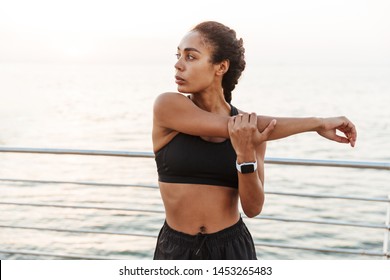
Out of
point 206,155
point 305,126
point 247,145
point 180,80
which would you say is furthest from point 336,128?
point 180,80

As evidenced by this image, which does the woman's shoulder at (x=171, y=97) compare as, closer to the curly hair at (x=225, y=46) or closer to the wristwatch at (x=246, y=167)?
the curly hair at (x=225, y=46)

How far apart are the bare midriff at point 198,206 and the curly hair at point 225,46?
470 mm

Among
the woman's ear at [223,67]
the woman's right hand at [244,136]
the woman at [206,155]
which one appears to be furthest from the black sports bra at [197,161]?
the woman's ear at [223,67]

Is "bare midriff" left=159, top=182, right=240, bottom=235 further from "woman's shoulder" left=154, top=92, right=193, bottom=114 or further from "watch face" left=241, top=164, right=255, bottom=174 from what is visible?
"woman's shoulder" left=154, top=92, right=193, bottom=114

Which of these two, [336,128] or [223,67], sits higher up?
[223,67]

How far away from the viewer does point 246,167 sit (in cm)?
187

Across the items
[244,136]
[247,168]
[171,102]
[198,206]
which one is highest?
[171,102]

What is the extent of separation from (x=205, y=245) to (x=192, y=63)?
0.68 meters

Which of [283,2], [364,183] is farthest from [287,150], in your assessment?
[283,2]

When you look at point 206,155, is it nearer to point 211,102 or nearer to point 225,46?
point 211,102

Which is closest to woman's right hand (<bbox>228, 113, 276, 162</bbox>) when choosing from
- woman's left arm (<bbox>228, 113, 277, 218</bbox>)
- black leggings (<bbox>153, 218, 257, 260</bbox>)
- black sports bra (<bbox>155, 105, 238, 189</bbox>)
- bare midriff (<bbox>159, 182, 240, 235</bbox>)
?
woman's left arm (<bbox>228, 113, 277, 218</bbox>)

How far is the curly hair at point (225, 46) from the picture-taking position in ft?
6.55

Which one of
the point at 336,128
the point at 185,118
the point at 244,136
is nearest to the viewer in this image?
the point at 244,136
